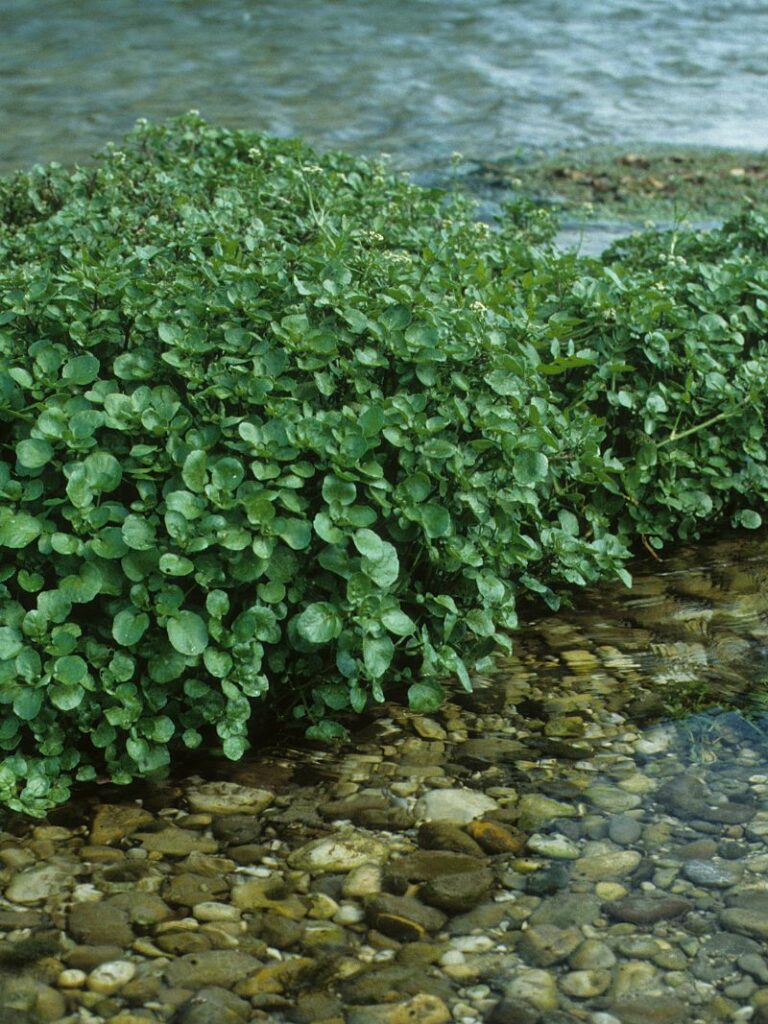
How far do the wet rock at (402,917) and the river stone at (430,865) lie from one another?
0.28 feet

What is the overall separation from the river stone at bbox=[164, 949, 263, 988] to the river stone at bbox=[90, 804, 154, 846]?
1.46 feet

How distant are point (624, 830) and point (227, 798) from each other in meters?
0.90

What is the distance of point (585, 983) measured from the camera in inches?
104

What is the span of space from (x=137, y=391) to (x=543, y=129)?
801 centimetres

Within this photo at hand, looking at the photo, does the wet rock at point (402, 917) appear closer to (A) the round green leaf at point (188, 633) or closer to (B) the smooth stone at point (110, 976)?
(B) the smooth stone at point (110, 976)

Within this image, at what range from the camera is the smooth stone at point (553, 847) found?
3.03m

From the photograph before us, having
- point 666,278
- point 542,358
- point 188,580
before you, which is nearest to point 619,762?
point 188,580

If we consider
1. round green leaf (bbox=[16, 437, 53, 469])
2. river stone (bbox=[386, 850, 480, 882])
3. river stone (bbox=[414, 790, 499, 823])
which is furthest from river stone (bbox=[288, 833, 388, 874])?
round green leaf (bbox=[16, 437, 53, 469])

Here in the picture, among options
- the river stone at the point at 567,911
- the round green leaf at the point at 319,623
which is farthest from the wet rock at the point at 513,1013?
the round green leaf at the point at 319,623

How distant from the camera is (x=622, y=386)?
14.1 ft

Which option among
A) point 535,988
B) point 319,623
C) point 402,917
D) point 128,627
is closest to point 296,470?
point 319,623

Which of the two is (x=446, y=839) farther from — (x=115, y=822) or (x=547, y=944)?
(x=115, y=822)

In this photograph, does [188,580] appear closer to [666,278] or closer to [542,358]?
[542,358]

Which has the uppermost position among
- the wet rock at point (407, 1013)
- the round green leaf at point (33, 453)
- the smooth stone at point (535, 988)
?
the round green leaf at point (33, 453)
